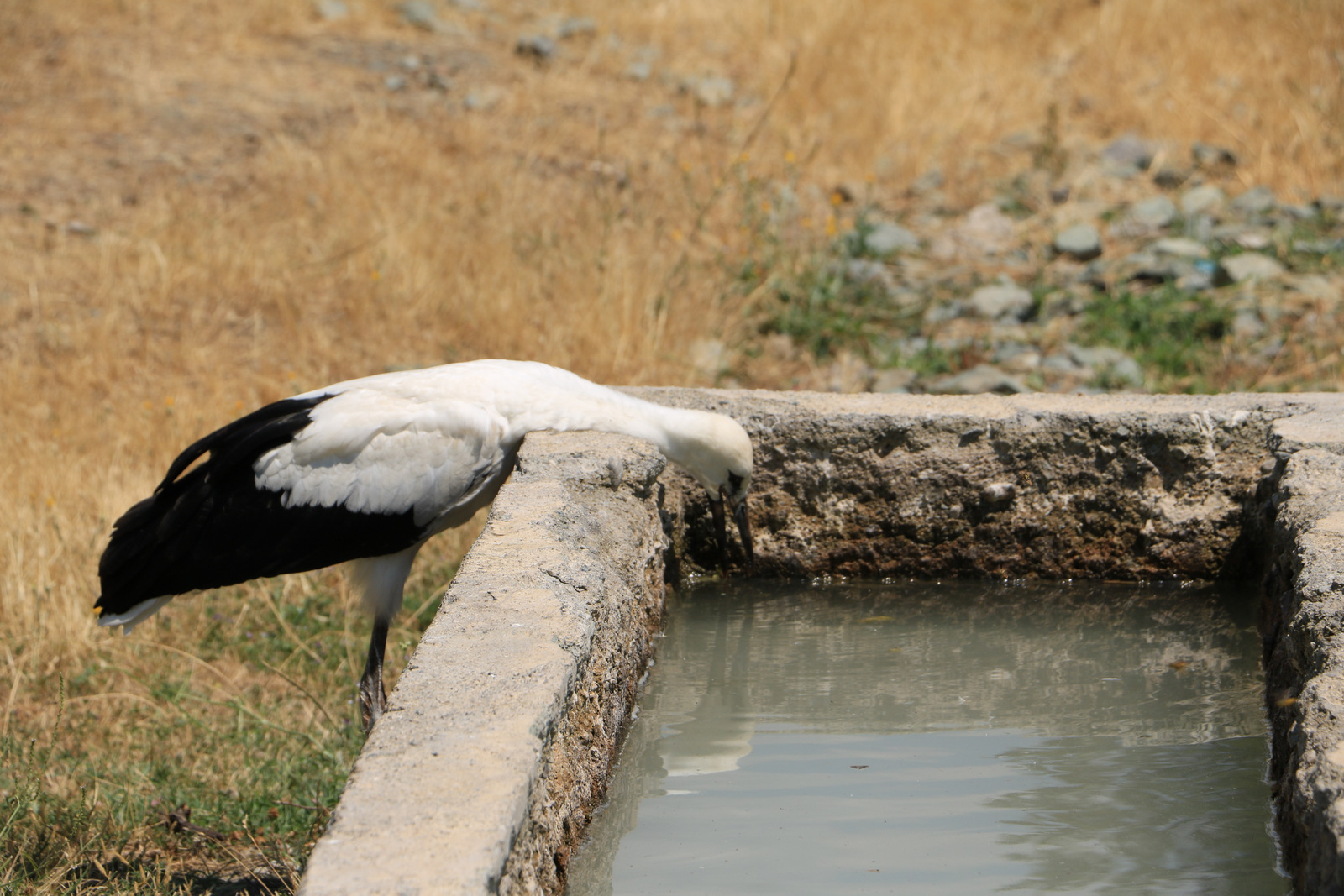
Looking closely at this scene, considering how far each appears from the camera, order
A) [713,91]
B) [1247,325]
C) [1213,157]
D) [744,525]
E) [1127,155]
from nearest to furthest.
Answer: [744,525] → [1247,325] → [1213,157] → [1127,155] → [713,91]

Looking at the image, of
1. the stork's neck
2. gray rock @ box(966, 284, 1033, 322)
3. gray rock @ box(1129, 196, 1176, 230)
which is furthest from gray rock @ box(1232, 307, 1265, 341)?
the stork's neck

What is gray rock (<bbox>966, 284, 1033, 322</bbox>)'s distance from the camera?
6949mm

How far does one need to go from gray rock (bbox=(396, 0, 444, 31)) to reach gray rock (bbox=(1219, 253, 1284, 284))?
22.9 feet

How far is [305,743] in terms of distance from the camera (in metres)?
3.71

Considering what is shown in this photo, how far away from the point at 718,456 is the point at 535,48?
7812 millimetres

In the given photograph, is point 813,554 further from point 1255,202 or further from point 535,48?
point 535,48

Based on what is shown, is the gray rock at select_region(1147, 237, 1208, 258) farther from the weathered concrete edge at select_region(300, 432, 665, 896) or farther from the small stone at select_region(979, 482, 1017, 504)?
the weathered concrete edge at select_region(300, 432, 665, 896)

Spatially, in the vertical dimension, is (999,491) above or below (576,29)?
below

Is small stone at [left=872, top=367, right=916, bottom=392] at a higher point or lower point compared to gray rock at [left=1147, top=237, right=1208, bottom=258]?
lower

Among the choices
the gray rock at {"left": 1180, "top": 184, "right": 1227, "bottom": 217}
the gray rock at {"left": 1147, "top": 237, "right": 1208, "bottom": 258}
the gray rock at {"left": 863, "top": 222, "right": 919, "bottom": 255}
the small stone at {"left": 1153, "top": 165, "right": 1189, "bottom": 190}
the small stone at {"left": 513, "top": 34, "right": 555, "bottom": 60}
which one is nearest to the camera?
the gray rock at {"left": 1147, "top": 237, "right": 1208, "bottom": 258}

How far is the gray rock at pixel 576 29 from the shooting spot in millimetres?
11039

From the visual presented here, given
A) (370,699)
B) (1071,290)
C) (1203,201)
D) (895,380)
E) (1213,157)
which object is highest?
(1213,157)

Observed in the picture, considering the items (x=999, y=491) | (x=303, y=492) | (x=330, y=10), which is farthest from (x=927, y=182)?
(x=303, y=492)

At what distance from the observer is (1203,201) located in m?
7.89
